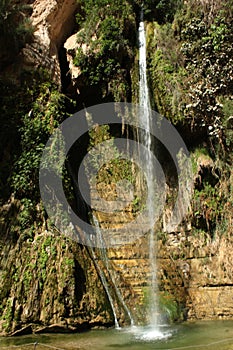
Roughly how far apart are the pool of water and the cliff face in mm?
505

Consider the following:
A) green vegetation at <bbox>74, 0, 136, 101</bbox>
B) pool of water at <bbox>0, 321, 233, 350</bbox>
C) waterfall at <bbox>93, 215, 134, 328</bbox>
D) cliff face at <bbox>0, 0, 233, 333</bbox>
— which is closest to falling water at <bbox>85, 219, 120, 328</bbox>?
waterfall at <bbox>93, 215, 134, 328</bbox>

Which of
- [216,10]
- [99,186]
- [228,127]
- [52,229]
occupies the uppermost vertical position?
[216,10]

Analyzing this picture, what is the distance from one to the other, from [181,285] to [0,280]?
4.69 m

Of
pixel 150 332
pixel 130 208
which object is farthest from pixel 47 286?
pixel 130 208

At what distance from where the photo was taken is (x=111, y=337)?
657cm

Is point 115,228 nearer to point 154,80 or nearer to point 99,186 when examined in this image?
point 99,186

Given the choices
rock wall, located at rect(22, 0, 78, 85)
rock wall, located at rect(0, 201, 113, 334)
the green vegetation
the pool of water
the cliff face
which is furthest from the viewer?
the green vegetation

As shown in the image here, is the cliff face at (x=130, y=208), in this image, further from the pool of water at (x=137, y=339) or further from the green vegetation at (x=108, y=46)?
the pool of water at (x=137, y=339)

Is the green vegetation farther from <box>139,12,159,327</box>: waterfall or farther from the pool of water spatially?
the pool of water

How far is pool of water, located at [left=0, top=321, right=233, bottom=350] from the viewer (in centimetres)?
564

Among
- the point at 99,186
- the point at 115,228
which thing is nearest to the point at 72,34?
the point at 99,186

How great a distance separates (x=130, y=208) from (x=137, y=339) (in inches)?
198

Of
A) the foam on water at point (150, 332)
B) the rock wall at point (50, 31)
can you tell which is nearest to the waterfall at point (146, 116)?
the rock wall at point (50, 31)

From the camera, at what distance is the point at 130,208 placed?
11094 mm
